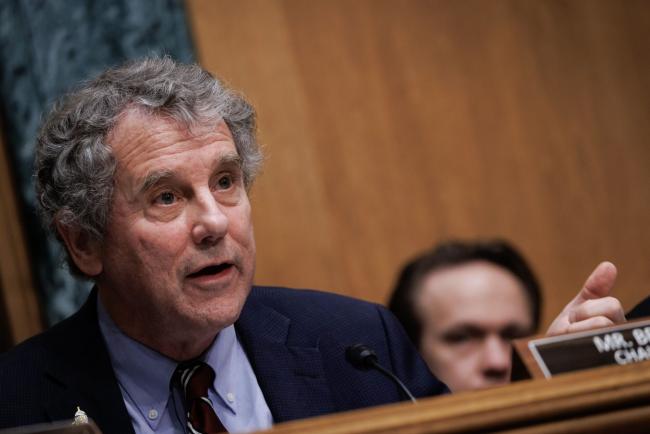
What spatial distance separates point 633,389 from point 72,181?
1334 millimetres

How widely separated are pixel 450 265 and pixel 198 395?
1.41 metres

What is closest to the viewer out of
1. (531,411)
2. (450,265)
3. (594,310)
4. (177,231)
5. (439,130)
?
(531,411)

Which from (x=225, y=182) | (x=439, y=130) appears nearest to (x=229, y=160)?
(x=225, y=182)

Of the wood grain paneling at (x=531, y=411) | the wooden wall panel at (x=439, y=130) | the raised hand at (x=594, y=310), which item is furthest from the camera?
the wooden wall panel at (x=439, y=130)

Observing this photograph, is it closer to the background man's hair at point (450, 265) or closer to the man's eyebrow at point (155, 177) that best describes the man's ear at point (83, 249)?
the man's eyebrow at point (155, 177)

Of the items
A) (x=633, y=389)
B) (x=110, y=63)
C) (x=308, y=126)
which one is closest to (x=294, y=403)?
(x=633, y=389)

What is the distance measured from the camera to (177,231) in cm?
240

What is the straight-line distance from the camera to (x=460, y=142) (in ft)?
14.9

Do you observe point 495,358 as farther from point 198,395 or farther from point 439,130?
point 439,130

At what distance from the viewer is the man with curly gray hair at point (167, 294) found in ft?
7.83

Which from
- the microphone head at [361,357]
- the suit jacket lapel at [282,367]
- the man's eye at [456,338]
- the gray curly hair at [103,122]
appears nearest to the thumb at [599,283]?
the microphone head at [361,357]

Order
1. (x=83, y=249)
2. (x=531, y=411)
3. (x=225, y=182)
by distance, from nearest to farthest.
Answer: (x=531, y=411) < (x=225, y=182) < (x=83, y=249)

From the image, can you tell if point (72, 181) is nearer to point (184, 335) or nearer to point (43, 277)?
point (184, 335)

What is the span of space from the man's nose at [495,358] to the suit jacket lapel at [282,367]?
2.99ft
